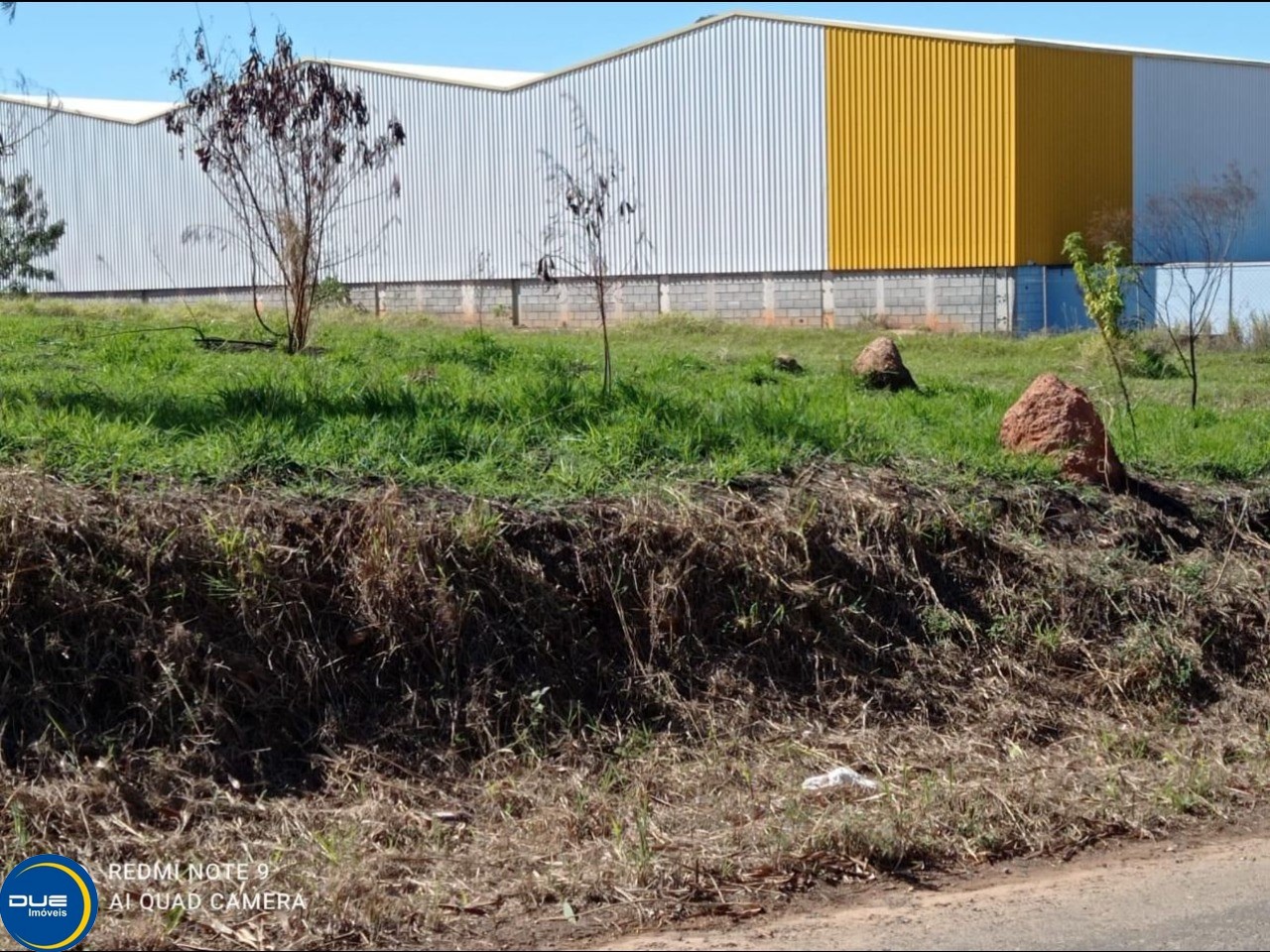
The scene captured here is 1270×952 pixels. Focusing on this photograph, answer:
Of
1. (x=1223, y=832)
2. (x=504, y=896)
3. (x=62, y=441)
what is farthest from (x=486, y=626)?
(x=1223, y=832)

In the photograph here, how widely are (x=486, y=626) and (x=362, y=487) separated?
3.20ft

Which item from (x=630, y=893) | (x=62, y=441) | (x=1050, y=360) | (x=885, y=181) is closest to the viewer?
(x=630, y=893)

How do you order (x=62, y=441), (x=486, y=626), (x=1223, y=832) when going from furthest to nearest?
(x=62, y=441) → (x=486, y=626) → (x=1223, y=832)

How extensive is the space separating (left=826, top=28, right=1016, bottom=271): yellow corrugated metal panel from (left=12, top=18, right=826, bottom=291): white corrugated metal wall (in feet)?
1.78

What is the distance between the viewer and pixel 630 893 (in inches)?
198

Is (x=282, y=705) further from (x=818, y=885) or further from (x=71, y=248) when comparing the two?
(x=71, y=248)

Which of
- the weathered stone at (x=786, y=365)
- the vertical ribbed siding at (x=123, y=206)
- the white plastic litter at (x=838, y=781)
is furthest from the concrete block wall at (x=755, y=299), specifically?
the white plastic litter at (x=838, y=781)

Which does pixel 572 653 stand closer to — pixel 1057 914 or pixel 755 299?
pixel 1057 914

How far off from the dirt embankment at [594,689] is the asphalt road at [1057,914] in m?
0.21

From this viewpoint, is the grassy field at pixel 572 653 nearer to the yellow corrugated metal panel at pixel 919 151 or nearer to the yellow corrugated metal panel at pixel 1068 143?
the yellow corrugated metal panel at pixel 919 151

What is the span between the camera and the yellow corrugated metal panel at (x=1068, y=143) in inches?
1054

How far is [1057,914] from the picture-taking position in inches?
193

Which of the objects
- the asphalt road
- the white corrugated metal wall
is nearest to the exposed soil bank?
the asphalt road

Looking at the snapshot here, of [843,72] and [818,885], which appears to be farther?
[843,72]
